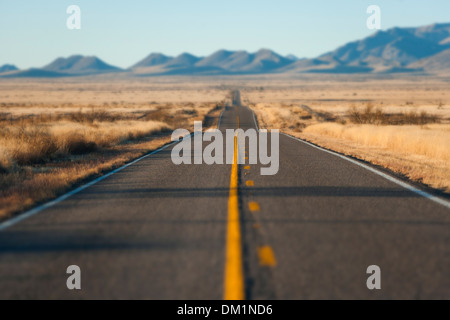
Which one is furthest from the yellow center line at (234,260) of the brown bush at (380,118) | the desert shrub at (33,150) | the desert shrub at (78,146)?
the brown bush at (380,118)

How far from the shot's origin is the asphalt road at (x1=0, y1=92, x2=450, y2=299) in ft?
14.6

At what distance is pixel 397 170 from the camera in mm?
12477

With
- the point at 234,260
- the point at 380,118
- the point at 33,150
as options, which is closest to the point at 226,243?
the point at 234,260

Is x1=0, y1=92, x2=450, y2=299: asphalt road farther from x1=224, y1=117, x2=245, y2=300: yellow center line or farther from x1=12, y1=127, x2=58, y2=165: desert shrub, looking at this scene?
x1=12, y1=127, x2=58, y2=165: desert shrub

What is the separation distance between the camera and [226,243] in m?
5.77

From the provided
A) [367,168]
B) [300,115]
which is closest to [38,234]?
[367,168]

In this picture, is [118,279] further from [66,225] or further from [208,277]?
[66,225]

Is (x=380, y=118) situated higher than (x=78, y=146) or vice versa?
(x=380, y=118)

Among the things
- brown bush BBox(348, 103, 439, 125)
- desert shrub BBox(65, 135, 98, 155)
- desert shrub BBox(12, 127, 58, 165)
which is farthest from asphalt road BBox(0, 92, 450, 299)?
brown bush BBox(348, 103, 439, 125)

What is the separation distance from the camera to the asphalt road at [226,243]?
4.46 meters

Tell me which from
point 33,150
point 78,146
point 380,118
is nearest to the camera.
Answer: point 33,150

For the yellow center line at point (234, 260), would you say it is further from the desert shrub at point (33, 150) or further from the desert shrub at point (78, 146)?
the desert shrub at point (78, 146)

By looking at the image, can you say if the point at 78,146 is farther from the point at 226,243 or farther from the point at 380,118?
the point at 380,118

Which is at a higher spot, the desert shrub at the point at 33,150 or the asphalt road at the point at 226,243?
the desert shrub at the point at 33,150
